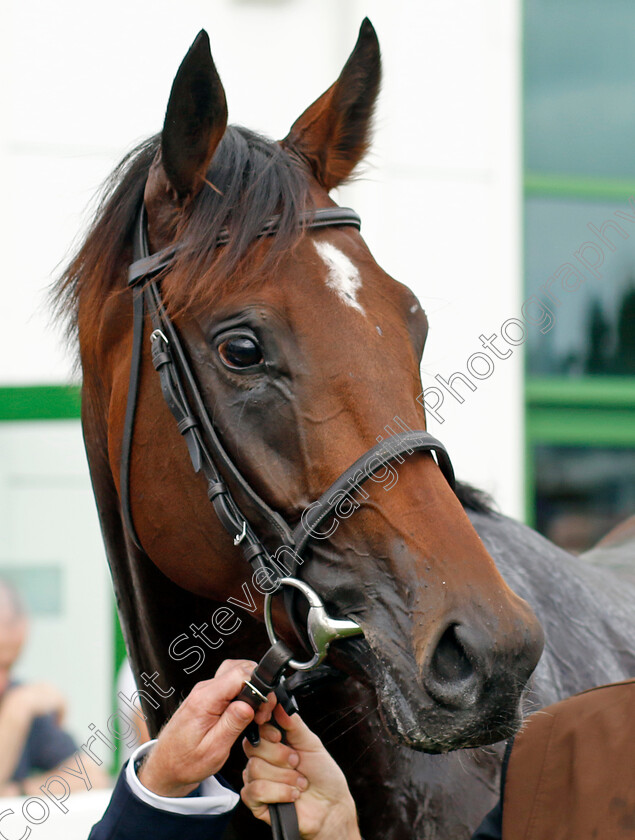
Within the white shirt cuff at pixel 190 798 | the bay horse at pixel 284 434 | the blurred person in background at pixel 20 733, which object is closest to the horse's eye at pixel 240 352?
the bay horse at pixel 284 434

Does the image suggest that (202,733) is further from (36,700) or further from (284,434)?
(36,700)

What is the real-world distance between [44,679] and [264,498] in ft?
10.9

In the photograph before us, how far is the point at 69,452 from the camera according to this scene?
4.34 m

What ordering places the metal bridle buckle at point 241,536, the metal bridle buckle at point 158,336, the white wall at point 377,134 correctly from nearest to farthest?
the metal bridle buckle at point 241,536
the metal bridle buckle at point 158,336
the white wall at point 377,134

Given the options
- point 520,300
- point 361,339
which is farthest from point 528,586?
point 520,300

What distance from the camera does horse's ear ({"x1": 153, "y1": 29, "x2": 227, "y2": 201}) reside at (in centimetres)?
150

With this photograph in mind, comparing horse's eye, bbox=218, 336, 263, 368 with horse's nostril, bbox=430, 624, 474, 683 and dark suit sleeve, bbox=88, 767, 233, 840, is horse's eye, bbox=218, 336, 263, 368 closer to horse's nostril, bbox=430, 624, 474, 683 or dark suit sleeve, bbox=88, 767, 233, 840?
horse's nostril, bbox=430, 624, 474, 683

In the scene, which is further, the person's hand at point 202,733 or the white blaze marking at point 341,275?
the white blaze marking at point 341,275

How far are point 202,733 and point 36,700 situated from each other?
9.99 ft

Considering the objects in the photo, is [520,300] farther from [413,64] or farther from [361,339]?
[361,339]

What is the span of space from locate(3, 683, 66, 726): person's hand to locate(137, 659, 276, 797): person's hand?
2.84 metres

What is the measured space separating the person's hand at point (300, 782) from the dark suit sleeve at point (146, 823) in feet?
0.26

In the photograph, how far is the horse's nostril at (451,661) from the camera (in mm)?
1213

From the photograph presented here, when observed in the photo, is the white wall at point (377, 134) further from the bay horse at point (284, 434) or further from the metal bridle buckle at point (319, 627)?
the metal bridle buckle at point (319, 627)
